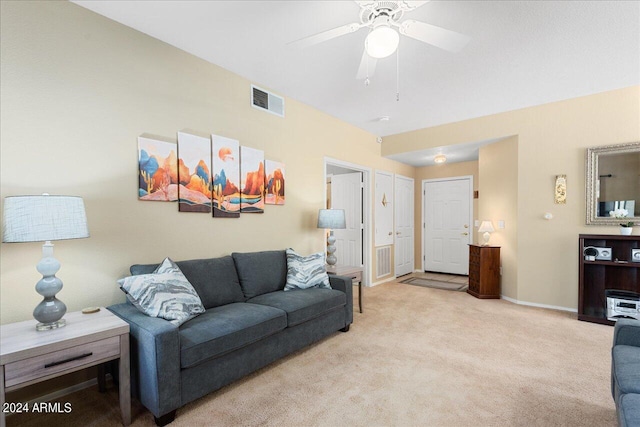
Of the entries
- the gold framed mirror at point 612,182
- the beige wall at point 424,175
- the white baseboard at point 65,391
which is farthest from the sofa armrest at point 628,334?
the beige wall at point 424,175

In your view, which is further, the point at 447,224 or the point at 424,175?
the point at 424,175

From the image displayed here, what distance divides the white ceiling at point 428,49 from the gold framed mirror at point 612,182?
77cm

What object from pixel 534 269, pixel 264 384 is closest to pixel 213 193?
pixel 264 384

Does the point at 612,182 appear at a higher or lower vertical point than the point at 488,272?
higher

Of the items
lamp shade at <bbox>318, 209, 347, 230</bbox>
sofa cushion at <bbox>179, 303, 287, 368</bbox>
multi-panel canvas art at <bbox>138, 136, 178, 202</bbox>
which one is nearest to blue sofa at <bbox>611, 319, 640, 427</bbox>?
sofa cushion at <bbox>179, 303, 287, 368</bbox>

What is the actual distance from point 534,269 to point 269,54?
435 cm

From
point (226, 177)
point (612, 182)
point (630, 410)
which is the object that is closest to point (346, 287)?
point (226, 177)

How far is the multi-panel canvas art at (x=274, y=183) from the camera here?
3529 millimetres

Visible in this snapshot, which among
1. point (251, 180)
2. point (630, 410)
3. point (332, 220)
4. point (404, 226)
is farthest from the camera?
point (404, 226)

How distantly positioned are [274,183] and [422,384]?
2.51 m

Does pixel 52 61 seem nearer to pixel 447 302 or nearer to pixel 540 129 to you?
pixel 447 302

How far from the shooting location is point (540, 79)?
3.29 meters

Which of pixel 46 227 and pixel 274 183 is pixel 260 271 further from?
pixel 46 227

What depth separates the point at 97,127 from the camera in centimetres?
224
